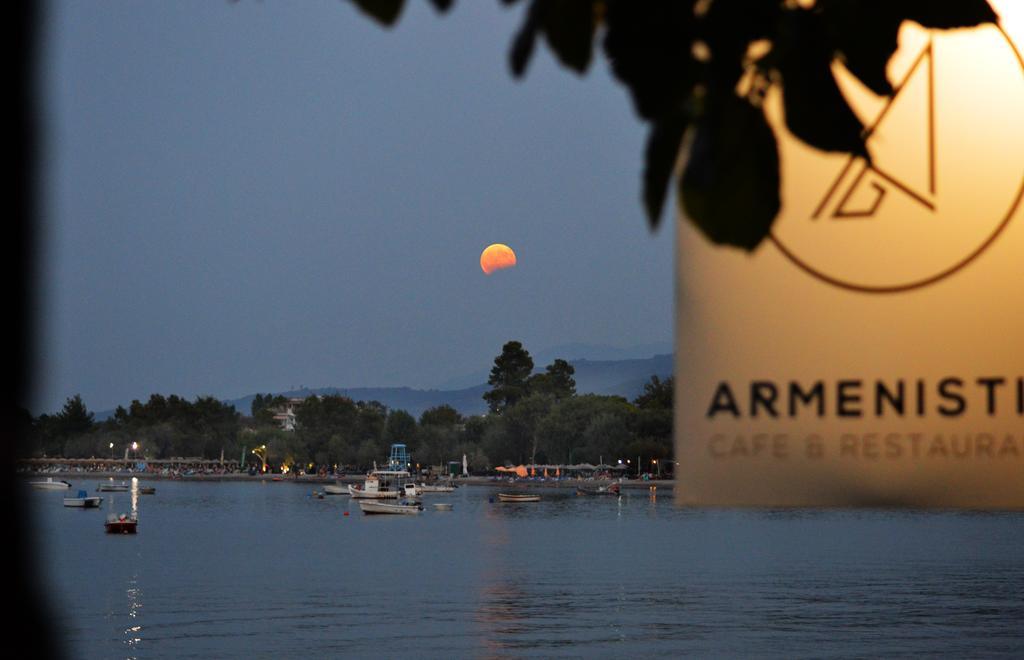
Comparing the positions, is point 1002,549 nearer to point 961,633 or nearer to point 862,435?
point 961,633

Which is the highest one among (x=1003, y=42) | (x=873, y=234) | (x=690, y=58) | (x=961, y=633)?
(x=1003, y=42)

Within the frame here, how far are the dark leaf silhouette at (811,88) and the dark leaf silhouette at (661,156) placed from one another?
157 millimetres

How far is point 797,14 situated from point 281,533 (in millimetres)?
109905

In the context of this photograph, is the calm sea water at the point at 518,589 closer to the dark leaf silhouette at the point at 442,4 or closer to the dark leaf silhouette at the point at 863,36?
the dark leaf silhouette at the point at 442,4

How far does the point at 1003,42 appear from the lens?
214cm

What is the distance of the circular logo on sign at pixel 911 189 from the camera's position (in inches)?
81.5

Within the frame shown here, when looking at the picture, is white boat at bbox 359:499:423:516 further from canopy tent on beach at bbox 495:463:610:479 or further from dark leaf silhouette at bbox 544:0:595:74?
dark leaf silhouette at bbox 544:0:595:74

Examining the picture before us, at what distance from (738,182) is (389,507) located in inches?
4845

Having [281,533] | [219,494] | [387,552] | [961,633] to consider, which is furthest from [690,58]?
[219,494]

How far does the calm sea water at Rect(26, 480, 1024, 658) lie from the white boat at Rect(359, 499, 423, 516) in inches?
60.0

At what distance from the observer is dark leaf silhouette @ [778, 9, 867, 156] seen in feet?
5.57

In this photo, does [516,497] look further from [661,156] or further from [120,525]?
[661,156]

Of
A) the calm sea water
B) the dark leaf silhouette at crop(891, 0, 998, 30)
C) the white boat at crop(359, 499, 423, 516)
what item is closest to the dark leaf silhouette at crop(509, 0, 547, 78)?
the dark leaf silhouette at crop(891, 0, 998, 30)

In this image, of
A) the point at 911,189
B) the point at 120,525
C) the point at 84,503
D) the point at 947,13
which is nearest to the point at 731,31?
the point at 947,13
